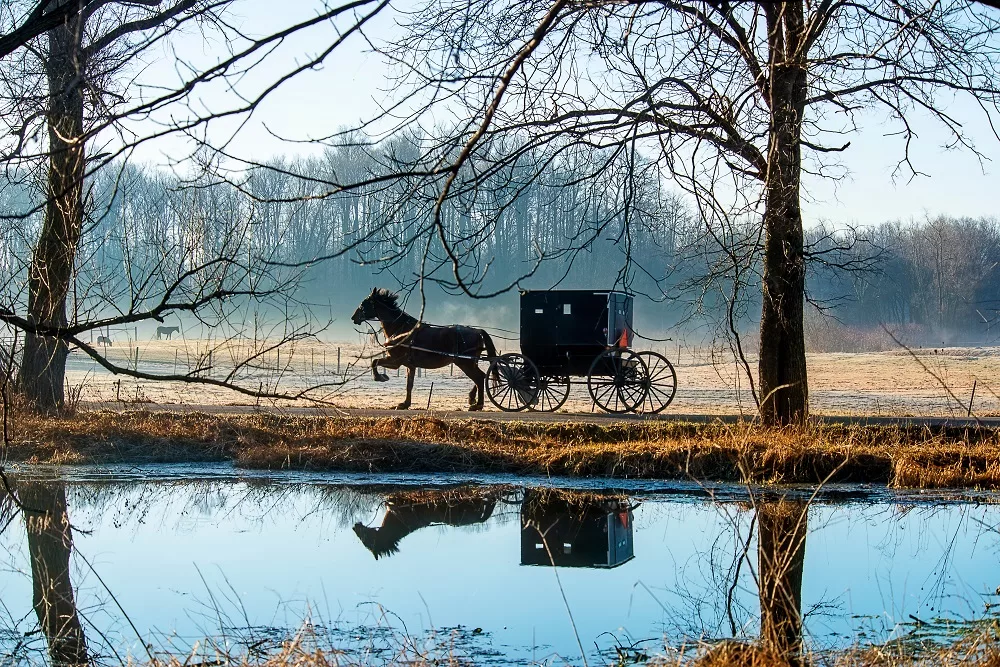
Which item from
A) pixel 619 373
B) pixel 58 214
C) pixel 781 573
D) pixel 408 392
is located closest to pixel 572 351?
pixel 619 373

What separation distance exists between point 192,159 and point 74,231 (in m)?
2.52

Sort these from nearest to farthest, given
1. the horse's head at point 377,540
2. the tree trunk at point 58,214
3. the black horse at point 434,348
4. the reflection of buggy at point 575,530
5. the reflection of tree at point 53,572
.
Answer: the tree trunk at point 58,214 → the reflection of tree at point 53,572 → the reflection of buggy at point 575,530 → the horse's head at point 377,540 → the black horse at point 434,348

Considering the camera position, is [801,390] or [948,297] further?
[948,297]

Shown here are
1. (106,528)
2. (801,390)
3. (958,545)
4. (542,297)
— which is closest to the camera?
(958,545)

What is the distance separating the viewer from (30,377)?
15.4m

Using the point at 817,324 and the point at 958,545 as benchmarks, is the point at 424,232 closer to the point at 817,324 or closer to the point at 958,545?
the point at 958,545

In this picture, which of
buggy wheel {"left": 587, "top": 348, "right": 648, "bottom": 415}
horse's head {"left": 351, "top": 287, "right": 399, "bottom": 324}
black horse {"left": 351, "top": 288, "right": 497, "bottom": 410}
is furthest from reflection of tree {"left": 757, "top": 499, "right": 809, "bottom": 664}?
horse's head {"left": 351, "top": 287, "right": 399, "bottom": 324}

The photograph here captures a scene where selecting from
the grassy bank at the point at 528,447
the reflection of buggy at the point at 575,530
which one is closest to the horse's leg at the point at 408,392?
the grassy bank at the point at 528,447

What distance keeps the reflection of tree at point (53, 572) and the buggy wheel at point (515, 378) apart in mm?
9817

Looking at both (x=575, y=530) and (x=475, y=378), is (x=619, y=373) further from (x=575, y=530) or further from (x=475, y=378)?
(x=575, y=530)

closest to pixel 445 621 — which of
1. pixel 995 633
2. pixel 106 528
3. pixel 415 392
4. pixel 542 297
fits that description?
pixel 995 633

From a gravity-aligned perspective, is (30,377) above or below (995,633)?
above

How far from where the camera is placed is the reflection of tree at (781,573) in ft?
17.0

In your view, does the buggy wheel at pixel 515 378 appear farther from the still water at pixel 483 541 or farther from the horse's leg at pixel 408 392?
the still water at pixel 483 541
